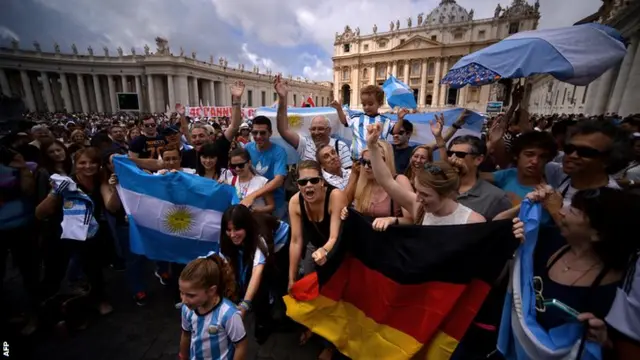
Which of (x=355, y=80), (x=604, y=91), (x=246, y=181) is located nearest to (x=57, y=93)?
(x=355, y=80)

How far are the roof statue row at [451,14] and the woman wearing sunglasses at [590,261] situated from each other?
67.1m

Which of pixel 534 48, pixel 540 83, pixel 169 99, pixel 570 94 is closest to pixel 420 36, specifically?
pixel 540 83

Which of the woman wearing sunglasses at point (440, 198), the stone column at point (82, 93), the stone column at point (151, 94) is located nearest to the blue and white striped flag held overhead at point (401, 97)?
the woman wearing sunglasses at point (440, 198)

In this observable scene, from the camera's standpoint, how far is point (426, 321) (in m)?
1.98

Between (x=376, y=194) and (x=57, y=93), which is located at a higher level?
(x=57, y=93)

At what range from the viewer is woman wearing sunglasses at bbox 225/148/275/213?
10.7 ft

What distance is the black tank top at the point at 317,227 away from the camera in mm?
2500

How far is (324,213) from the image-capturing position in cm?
249

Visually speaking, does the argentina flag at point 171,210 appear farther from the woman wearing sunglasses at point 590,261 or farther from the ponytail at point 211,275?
the woman wearing sunglasses at point 590,261

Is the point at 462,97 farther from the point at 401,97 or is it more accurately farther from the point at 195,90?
the point at 401,97

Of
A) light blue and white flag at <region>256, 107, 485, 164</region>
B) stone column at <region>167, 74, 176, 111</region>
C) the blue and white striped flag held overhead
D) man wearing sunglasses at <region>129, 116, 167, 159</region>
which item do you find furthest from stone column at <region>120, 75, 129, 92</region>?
man wearing sunglasses at <region>129, 116, 167, 159</region>

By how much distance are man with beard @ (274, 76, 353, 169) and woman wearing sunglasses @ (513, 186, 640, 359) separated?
2.56 m

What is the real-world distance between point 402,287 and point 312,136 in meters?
2.41

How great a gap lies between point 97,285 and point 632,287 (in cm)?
463
